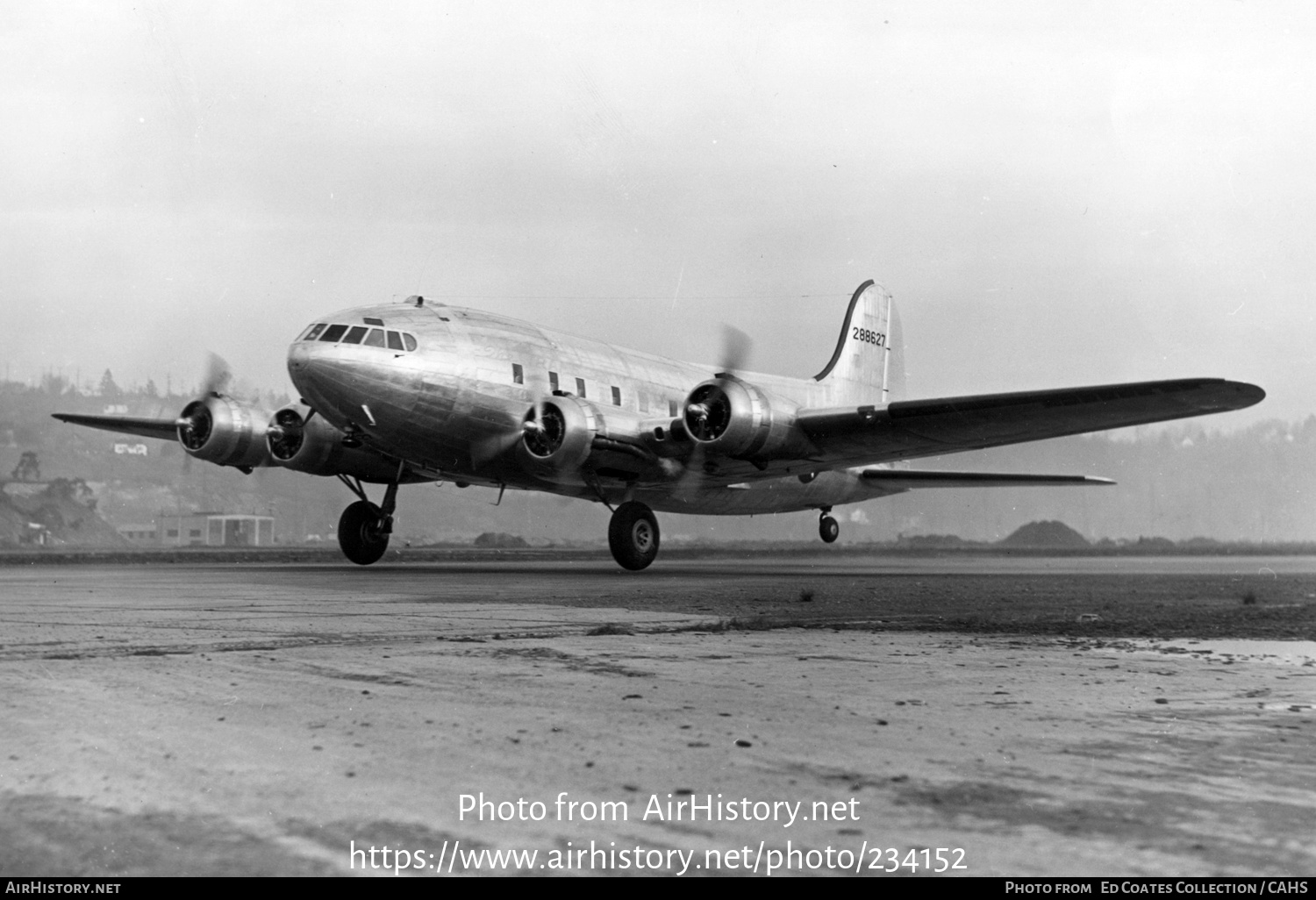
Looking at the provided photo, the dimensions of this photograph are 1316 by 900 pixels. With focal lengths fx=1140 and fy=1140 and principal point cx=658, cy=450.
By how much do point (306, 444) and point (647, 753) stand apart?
2021 centimetres

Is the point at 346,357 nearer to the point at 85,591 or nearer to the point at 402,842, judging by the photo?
the point at 85,591

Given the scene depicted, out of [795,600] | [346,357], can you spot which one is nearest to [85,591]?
[346,357]

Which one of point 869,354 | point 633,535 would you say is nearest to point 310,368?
point 633,535

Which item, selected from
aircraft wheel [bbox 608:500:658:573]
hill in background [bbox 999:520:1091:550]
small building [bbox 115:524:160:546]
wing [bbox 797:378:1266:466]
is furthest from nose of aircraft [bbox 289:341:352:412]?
small building [bbox 115:524:160:546]

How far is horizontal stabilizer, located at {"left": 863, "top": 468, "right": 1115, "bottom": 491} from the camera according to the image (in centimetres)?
2966

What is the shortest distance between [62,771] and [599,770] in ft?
5.84

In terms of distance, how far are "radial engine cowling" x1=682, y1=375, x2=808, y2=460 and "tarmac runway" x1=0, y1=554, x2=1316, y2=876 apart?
34.8 feet

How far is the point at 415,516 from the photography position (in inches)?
4906

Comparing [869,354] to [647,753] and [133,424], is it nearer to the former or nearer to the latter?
[133,424]

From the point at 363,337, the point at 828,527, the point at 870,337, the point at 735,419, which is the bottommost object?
the point at 828,527

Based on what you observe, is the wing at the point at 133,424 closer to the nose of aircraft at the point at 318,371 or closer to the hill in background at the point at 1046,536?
the nose of aircraft at the point at 318,371

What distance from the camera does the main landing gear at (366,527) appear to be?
928 inches

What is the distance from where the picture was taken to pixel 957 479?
100.0 ft

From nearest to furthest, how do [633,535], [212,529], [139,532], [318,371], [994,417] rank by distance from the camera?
1. [318,371]
2. [994,417]
3. [633,535]
4. [212,529]
5. [139,532]
